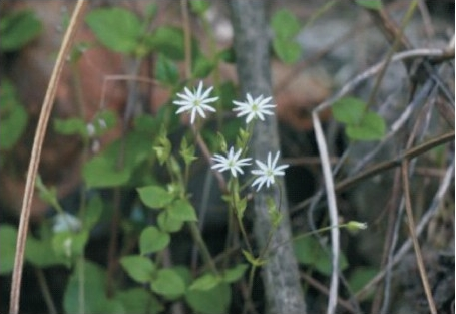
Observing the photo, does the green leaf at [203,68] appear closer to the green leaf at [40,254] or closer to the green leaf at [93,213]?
the green leaf at [93,213]

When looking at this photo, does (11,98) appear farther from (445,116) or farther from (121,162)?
(445,116)

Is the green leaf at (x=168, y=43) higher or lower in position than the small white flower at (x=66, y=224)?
higher

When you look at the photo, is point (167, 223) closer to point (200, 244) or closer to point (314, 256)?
point (200, 244)

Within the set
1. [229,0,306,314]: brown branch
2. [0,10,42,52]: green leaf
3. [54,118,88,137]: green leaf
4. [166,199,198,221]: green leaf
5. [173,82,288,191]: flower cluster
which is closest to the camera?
[173,82,288,191]: flower cluster

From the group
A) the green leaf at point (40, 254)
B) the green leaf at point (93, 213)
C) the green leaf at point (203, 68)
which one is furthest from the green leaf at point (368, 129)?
the green leaf at point (40, 254)

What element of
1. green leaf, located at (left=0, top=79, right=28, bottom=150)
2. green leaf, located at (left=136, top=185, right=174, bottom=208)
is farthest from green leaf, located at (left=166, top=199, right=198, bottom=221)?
green leaf, located at (left=0, top=79, right=28, bottom=150)

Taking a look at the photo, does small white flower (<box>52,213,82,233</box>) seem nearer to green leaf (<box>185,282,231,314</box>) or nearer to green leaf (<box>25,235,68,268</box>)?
green leaf (<box>25,235,68,268</box>)

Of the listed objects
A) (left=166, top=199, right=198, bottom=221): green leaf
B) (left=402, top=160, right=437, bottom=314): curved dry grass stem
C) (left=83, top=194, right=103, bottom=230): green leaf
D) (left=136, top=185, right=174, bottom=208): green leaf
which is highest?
(left=83, top=194, right=103, bottom=230): green leaf

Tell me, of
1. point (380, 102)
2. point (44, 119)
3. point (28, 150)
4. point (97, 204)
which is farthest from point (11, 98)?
point (380, 102)
